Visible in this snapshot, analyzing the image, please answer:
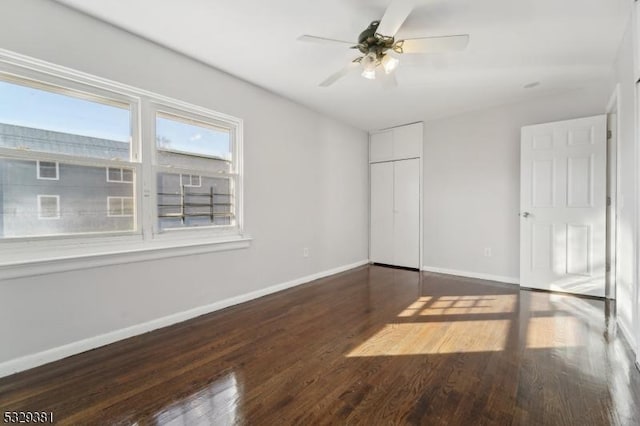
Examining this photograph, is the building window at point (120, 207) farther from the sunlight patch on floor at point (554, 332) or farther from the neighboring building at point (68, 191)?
the sunlight patch on floor at point (554, 332)

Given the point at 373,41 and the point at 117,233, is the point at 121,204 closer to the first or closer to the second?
the point at 117,233

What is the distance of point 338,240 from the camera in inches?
183

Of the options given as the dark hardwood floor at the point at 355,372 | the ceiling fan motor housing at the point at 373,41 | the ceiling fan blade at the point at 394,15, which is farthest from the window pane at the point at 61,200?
the ceiling fan blade at the point at 394,15

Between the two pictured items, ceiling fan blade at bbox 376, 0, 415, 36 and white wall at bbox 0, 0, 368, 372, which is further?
white wall at bbox 0, 0, 368, 372

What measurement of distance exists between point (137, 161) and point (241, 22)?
1.40m

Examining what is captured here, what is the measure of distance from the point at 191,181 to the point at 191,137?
437mm

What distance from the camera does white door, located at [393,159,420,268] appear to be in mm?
4750

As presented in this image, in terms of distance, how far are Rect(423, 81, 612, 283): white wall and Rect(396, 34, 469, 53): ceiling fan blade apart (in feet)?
8.31

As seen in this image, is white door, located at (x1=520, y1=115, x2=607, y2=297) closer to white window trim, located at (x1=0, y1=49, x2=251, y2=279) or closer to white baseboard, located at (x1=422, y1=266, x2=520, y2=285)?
white baseboard, located at (x1=422, y1=266, x2=520, y2=285)

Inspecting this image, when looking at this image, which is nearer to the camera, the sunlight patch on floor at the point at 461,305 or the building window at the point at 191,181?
the building window at the point at 191,181

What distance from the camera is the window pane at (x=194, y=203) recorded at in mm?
2637

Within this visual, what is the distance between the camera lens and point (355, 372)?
1.84 m

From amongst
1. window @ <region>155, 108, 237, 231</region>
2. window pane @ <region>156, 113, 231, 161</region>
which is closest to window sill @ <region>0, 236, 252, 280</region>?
window @ <region>155, 108, 237, 231</region>

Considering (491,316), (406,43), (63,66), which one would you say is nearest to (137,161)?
(63,66)
